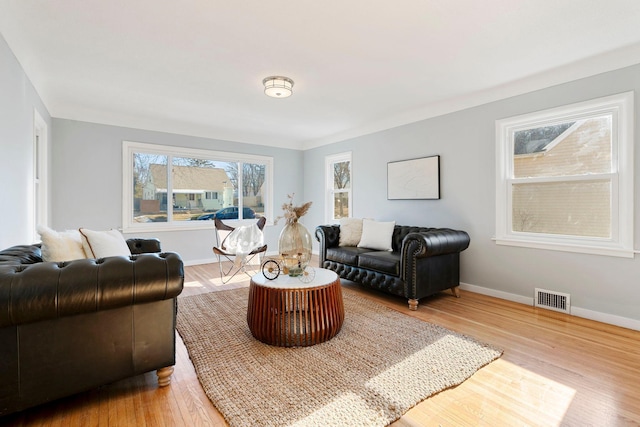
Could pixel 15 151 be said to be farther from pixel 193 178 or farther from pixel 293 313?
pixel 193 178

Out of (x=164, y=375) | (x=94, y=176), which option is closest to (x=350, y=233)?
(x=164, y=375)

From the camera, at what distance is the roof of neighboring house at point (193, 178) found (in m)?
5.23

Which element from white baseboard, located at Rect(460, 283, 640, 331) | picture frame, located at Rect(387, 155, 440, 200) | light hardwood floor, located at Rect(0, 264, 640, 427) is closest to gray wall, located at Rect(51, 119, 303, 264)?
light hardwood floor, located at Rect(0, 264, 640, 427)

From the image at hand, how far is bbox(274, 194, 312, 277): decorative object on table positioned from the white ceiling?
1465mm

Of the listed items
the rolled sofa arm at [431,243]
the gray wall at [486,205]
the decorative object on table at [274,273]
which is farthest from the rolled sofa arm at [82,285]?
the gray wall at [486,205]

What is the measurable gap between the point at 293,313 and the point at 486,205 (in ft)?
Result: 9.00

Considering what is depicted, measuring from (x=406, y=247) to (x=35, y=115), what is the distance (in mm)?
4297

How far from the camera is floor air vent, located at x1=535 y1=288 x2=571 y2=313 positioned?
10.3 feet

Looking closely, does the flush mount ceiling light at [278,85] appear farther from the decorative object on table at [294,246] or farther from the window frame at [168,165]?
→ the window frame at [168,165]

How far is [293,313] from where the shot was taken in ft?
7.98

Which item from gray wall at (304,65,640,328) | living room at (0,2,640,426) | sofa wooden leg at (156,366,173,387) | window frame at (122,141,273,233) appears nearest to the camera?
sofa wooden leg at (156,366,173,387)

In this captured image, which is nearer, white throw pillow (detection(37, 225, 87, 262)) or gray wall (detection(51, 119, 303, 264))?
white throw pillow (detection(37, 225, 87, 262))

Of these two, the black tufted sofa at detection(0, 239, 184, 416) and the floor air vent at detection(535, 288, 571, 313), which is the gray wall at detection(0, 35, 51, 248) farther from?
the floor air vent at detection(535, 288, 571, 313)

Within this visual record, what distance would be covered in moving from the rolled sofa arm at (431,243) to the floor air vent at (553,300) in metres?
0.93
